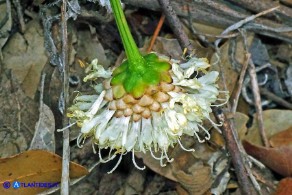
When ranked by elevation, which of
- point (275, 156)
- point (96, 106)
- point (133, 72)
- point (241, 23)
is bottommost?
point (275, 156)

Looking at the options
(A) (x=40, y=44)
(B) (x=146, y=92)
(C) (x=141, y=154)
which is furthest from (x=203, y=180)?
(A) (x=40, y=44)

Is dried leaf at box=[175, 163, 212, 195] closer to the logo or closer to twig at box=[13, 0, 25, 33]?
the logo

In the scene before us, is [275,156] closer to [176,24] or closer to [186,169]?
[186,169]

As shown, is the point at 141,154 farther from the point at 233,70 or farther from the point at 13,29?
the point at 13,29

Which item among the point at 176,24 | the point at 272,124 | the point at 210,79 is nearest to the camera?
the point at 210,79

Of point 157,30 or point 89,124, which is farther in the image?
point 157,30

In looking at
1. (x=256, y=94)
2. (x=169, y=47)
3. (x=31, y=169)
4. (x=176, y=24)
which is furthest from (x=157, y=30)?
(x=31, y=169)

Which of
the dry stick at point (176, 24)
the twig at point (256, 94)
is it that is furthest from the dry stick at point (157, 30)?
the twig at point (256, 94)
